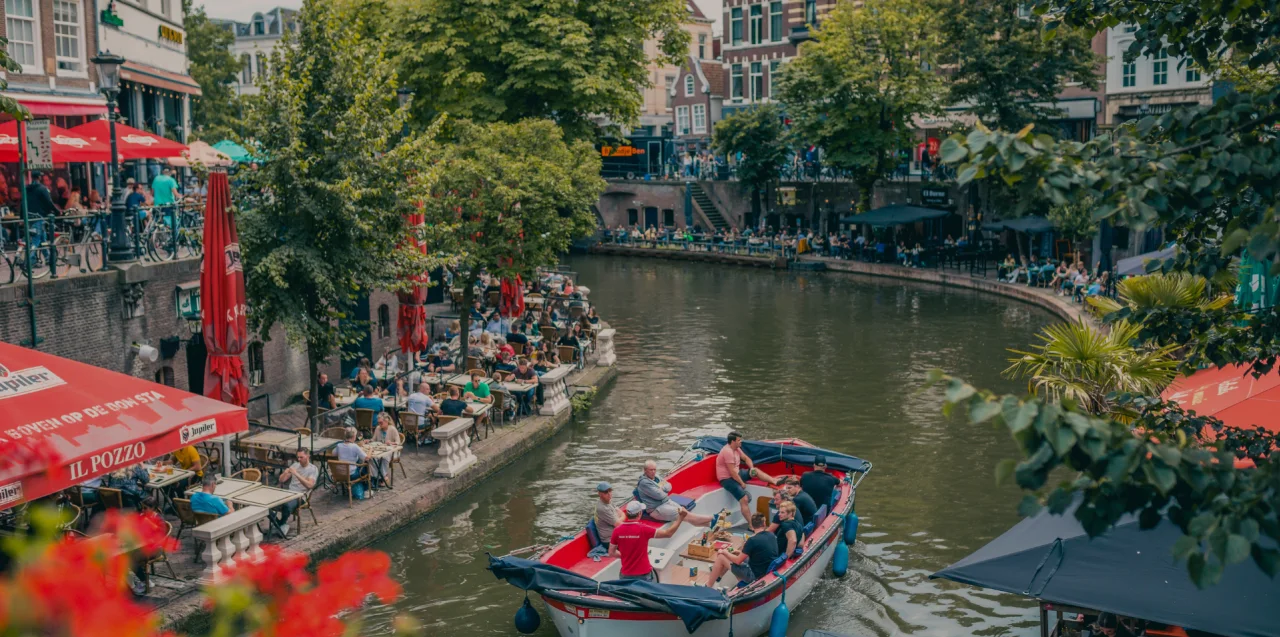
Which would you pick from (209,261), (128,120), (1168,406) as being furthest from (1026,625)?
(128,120)

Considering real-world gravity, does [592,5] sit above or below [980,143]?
above

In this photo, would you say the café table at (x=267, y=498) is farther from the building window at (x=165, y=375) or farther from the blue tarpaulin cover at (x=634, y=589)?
the building window at (x=165, y=375)

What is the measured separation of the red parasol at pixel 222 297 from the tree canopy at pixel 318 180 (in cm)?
64

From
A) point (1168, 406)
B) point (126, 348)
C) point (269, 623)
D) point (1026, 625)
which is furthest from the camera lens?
point (126, 348)

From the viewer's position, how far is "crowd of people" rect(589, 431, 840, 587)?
46.9ft

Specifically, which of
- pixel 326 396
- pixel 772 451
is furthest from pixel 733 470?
pixel 326 396

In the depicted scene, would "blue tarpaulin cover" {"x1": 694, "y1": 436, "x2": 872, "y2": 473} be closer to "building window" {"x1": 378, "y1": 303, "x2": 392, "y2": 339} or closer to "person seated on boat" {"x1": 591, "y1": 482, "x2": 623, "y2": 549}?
"person seated on boat" {"x1": 591, "y1": 482, "x2": 623, "y2": 549}

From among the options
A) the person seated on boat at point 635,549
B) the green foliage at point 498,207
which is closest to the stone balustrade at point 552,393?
the green foliage at point 498,207

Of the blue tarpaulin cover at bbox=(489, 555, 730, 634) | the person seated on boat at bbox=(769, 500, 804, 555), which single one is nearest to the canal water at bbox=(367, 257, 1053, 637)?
the person seated on boat at bbox=(769, 500, 804, 555)

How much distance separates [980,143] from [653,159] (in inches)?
2774

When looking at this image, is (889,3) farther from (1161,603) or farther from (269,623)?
(269,623)

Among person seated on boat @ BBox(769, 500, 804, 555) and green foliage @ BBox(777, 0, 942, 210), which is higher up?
green foliage @ BBox(777, 0, 942, 210)

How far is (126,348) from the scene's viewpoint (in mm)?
19516

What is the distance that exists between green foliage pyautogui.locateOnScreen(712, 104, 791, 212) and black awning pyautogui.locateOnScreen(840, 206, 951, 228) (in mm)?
7517
